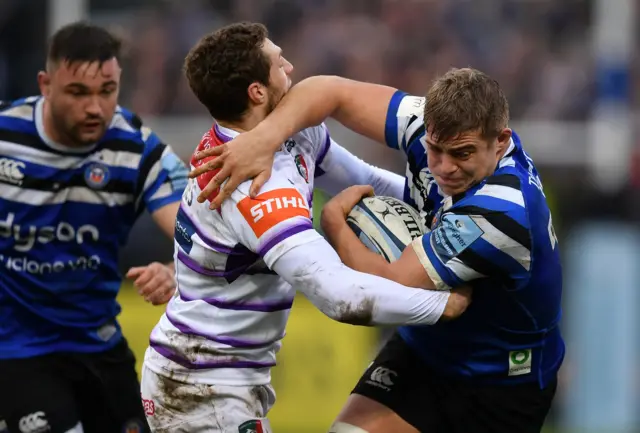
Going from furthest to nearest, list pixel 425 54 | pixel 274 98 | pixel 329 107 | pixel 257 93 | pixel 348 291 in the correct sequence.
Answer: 1. pixel 425 54
2. pixel 329 107
3. pixel 274 98
4. pixel 257 93
5. pixel 348 291

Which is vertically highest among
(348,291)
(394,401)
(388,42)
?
(348,291)

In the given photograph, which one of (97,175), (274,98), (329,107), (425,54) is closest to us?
(274,98)

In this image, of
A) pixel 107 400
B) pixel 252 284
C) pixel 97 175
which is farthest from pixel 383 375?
pixel 97 175

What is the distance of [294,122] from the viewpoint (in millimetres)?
4188

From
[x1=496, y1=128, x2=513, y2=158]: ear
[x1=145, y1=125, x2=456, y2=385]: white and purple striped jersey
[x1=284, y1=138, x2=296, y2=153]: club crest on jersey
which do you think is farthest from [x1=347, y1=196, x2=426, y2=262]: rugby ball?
[x1=496, y1=128, x2=513, y2=158]: ear

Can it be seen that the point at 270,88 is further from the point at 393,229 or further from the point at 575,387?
the point at 575,387

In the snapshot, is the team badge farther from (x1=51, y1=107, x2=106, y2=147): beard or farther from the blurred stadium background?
the blurred stadium background

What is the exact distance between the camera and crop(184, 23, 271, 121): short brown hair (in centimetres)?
403

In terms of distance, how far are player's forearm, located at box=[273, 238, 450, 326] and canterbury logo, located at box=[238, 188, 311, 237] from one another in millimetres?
116

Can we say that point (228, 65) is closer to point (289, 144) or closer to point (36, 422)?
point (289, 144)

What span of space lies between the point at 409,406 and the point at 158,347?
99 centimetres

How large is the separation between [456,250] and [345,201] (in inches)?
19.2

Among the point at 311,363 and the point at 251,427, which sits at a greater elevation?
the point at 251,427

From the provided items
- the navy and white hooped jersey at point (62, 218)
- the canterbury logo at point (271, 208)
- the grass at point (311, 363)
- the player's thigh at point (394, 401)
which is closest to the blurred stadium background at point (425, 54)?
the grass at point (311, 363)
